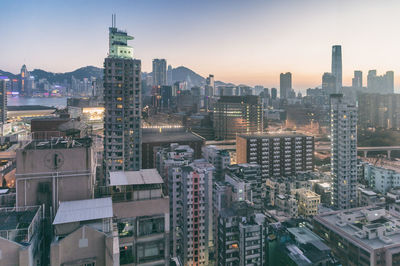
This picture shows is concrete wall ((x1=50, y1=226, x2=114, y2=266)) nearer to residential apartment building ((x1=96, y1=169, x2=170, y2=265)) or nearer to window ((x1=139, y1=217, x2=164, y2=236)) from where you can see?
residential apartment building ((x1=96, y1=169, x2=170, y2=265))

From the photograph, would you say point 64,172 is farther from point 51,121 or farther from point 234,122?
point 234,122

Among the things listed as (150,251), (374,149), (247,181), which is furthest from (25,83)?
(150,251)

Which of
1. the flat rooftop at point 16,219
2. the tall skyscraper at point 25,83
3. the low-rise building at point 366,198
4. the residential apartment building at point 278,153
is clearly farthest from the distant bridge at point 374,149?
the tall skyscraper at point 25,83

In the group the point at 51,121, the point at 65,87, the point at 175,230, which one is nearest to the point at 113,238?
the point at 175,230

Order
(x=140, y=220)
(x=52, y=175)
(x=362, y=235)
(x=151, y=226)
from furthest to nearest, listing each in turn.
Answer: (x=362, y=235)
(x=151, y=226)
(x=140, y=220)
(x=52, y=175)

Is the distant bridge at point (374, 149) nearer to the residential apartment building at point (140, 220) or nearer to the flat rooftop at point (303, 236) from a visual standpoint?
the flat rooftop at point (303, 236)

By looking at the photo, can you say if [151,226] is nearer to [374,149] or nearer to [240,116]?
[240,116]

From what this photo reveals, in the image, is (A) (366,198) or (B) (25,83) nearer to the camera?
(A) (366,198)
